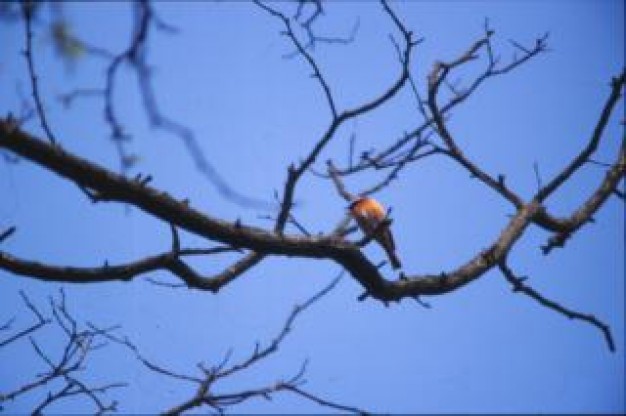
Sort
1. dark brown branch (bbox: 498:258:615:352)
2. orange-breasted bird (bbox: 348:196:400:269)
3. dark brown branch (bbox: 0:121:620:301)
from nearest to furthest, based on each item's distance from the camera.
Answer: dark brown branch (bbox: 0:121:620:301)
dark brown branch (bbox: 498:258:615:352)
orange-breasted bird (bbox: 348:196:400:269)

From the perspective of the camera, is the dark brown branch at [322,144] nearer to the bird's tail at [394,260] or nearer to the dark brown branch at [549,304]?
the dark brown branch at [549,304]

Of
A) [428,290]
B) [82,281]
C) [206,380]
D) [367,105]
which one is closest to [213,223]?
[82,281]

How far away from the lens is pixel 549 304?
10.9ft

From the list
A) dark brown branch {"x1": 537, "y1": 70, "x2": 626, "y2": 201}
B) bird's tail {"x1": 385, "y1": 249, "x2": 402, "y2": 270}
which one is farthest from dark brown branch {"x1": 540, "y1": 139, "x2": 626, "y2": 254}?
bird's tail {"x1": 385, "y1": 249, "x2": 402, "y2": 270}

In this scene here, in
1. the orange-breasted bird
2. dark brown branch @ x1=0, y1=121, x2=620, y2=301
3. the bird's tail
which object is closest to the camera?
dark brown branch @ x1=0, y1=121, x2=620, y2=301

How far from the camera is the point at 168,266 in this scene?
251cm

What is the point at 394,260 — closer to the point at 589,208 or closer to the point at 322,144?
the point at 589,208

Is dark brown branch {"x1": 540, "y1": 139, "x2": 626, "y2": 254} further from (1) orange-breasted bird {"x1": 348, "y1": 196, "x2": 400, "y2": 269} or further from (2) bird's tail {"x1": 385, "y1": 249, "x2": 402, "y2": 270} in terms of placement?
(2) bird's tail {"x1": 385, "y1": 249, "x2": 402, "y2": 270}

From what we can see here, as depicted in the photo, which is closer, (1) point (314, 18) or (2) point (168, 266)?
(2) point (168, 266)

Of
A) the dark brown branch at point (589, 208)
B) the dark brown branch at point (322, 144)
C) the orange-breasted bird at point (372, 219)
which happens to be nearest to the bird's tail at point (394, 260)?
the orange-breasted bird at point (372, 219)

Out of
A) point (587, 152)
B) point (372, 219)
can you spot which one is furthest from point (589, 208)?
point (372, 219)

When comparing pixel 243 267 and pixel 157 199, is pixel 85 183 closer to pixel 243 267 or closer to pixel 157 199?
pixel 157 199

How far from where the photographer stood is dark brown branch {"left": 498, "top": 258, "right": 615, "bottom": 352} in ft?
10.6

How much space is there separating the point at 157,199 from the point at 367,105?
106 cm
